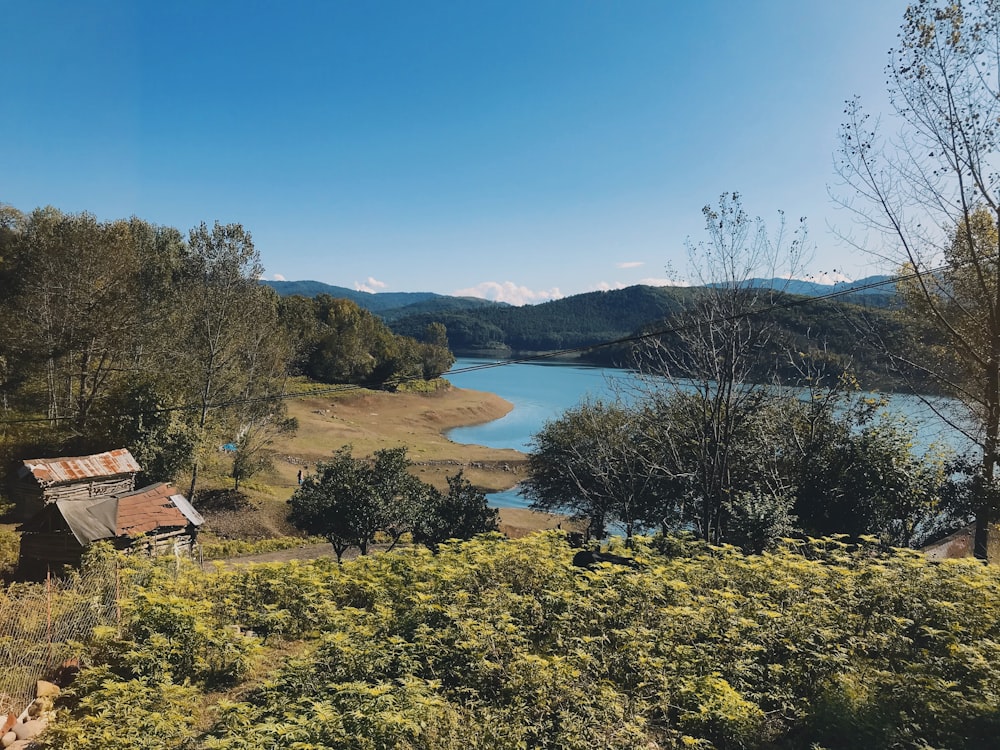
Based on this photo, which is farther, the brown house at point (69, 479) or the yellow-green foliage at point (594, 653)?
the brown house at point (69, 479)

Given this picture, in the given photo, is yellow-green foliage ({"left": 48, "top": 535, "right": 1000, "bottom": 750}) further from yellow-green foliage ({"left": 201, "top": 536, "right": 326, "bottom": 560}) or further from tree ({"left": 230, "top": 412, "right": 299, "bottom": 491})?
tree ({"left": 230, "top": 412, "right": 299, "bottom": 491})

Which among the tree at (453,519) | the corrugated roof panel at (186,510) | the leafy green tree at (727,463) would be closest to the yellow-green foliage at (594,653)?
the leafy green tree at (727,463)

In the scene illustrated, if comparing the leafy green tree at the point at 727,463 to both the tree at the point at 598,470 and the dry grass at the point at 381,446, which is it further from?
the dry grass at the point at 381,446

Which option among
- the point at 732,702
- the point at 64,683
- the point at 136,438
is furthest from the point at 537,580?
the point at 136,438

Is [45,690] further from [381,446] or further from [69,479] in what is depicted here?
[381,446]

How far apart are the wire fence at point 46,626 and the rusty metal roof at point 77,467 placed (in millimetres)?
9115

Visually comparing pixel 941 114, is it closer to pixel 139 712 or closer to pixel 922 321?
pixel 922 321

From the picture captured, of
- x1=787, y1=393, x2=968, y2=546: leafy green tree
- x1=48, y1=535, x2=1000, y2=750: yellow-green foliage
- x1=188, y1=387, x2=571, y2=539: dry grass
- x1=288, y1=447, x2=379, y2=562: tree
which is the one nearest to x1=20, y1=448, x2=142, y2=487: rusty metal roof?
x1=188, y1=387, x2=571, y2=539: dry grass

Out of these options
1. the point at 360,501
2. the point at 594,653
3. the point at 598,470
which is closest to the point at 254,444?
the point at 360,501

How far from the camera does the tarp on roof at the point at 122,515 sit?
13723 mm

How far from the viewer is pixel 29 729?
5430mm

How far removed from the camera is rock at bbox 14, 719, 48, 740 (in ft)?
17.6

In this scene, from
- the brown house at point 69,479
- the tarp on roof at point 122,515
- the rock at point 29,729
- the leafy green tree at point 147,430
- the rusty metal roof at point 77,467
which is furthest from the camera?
the leafy green tree at point 147,430

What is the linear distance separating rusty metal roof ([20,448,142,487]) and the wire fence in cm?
912
